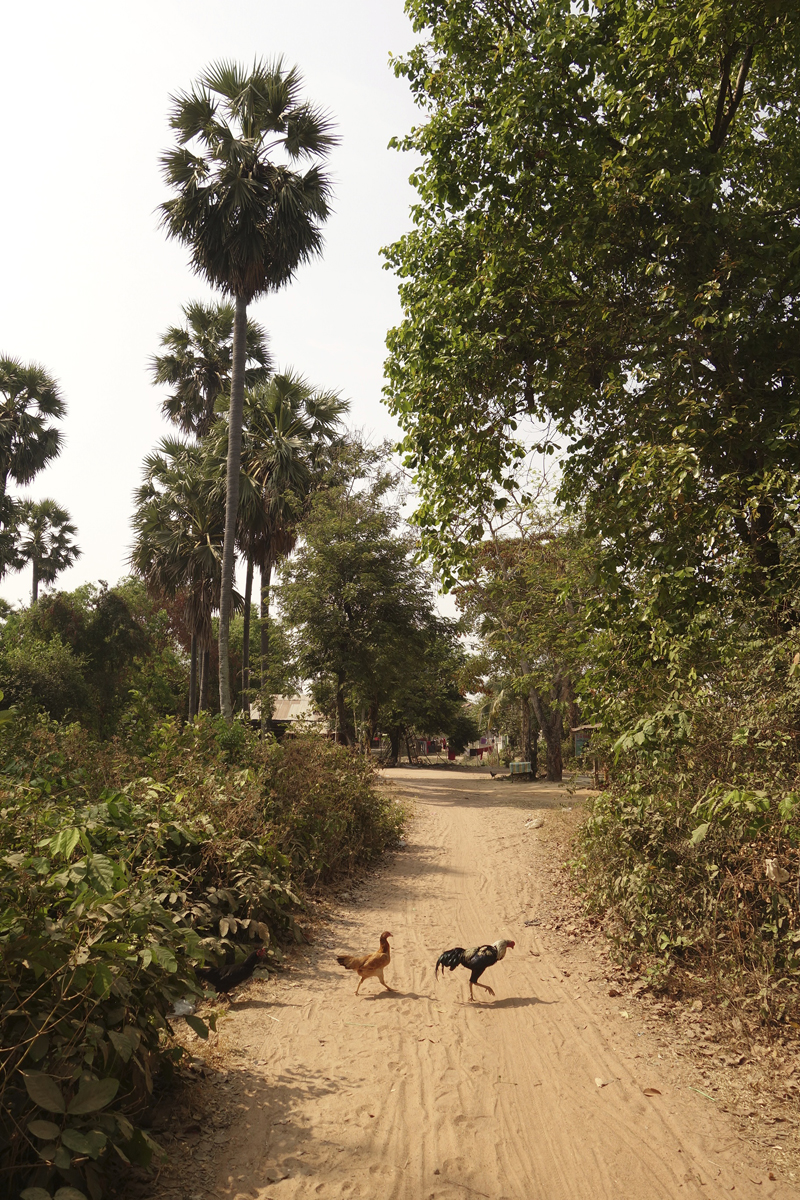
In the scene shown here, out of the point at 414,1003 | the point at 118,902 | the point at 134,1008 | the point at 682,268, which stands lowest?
the point at 414,1003

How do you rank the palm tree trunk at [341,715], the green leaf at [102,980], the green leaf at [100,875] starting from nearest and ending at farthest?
the green leaf at [102,980] → the green leaf at [100,875] → the palm tree trunk at [341,715]

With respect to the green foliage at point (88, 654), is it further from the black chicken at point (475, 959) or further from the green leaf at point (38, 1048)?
the green leaf at point (38, 1048)

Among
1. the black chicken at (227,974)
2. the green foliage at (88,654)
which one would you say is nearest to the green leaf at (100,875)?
the black chicken at (227,974)

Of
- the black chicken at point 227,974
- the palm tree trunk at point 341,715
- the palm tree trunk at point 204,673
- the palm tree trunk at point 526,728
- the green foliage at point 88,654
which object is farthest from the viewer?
the palm tree trunk at point 526,728

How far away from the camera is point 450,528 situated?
7.73 meters

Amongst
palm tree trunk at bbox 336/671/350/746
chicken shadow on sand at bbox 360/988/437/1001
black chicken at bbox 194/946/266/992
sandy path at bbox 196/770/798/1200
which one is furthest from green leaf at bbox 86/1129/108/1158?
palm tree trunk at bbox 336/671/350/746

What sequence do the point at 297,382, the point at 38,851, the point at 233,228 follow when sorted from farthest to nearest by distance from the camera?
the point at 297,382, the point at 233,228, the point at 38,851

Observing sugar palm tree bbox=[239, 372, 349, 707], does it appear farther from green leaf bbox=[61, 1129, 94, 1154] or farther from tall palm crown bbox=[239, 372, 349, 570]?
green leaf bbox=[61, 1129, 94, 1154]

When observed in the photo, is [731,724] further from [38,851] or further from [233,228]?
[233,228]

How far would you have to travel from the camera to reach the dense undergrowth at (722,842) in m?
4.92

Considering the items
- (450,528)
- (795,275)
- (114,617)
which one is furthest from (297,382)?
(795,275)

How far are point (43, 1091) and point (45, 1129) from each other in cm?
12

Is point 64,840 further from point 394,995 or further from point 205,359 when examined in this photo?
point 205,359

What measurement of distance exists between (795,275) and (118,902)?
636 cm
